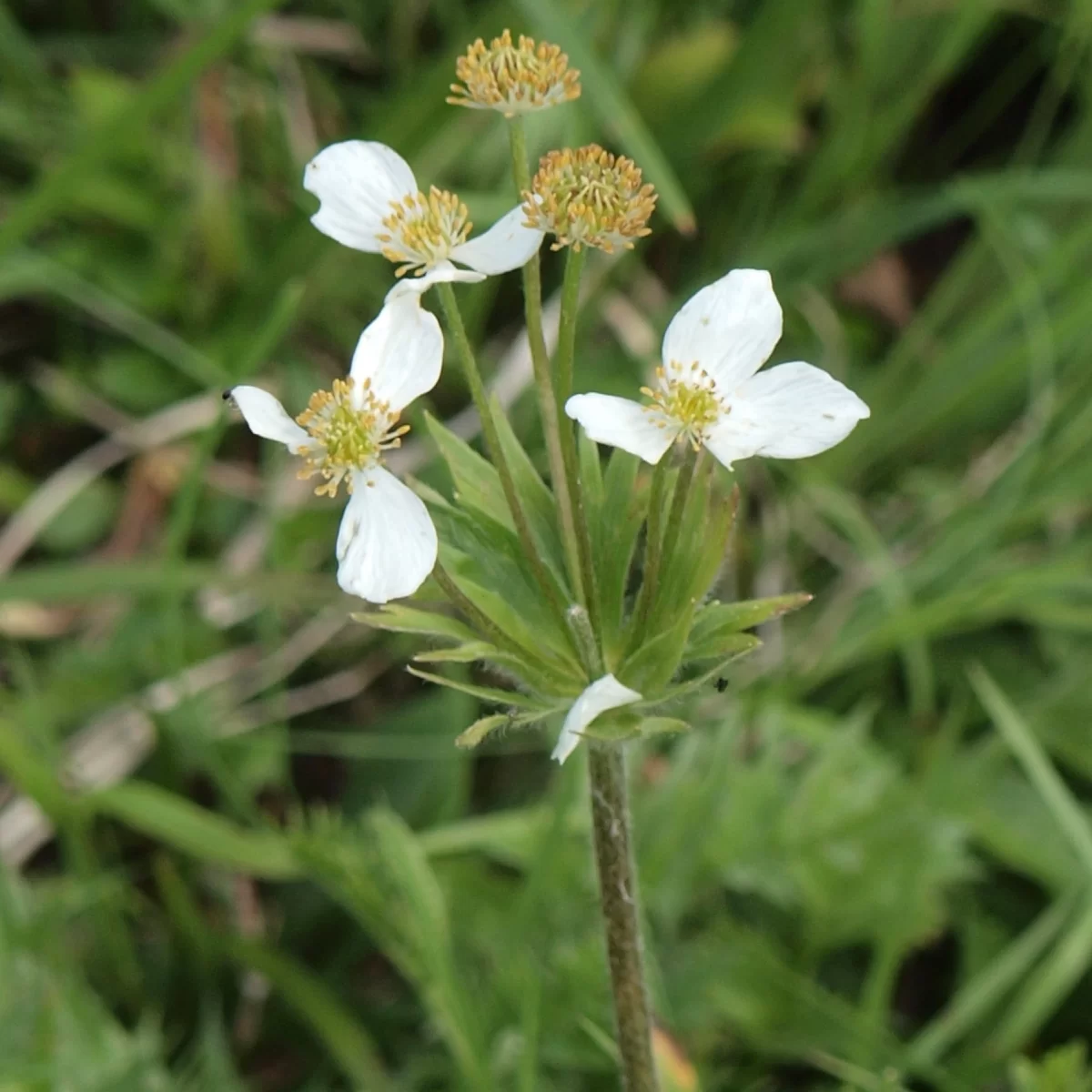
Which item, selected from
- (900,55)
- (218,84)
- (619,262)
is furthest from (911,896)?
(218,84)

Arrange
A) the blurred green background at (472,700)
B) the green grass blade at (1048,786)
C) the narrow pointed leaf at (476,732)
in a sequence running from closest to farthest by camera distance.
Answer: the narrow pointed leaf at (476,732) < the green grass blade at (1048,786) < the blurred green background at (472,700)

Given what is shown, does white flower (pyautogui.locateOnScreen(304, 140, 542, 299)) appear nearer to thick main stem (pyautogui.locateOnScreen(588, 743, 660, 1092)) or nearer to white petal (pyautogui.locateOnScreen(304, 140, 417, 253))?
white petal (pyautogui.locateOnScreen(304, 140, 417, 253))

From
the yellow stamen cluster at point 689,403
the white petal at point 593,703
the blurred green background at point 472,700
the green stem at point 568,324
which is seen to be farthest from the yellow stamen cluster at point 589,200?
the blurred green background at point 472,700

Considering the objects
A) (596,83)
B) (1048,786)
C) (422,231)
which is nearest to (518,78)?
(422,231)

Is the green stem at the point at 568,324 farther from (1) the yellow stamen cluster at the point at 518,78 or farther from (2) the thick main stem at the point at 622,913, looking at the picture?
(2) the thick main stem at the point at 622,913

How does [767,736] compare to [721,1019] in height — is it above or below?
above

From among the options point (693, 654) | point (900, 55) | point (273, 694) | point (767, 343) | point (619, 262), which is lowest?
point (693, 654)

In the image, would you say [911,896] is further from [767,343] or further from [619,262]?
[619,262]
